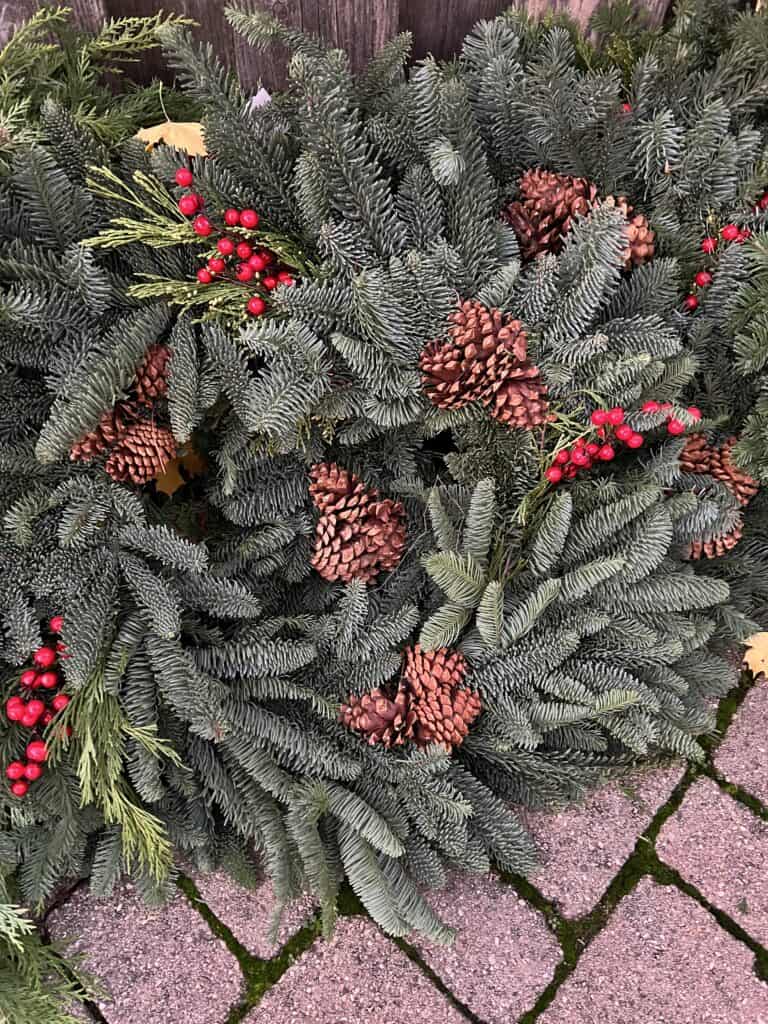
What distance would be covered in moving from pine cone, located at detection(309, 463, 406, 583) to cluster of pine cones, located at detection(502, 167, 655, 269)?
60 centimetres

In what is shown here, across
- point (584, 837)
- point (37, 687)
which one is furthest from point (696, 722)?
point (37, 687)

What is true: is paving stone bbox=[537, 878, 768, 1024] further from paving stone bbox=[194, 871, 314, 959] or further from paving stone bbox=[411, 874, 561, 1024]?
paving stone bbox=[194, 871, 314, 959]

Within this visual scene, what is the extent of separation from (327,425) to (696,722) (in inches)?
40.6

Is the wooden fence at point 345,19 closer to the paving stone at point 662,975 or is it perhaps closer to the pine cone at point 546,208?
the pine cone at point 546,208

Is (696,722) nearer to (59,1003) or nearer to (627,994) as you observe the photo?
(627,994)

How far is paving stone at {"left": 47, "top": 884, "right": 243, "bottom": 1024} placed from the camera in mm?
1660

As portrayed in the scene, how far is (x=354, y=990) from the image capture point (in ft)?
5.54

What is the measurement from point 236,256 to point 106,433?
1.35 feet

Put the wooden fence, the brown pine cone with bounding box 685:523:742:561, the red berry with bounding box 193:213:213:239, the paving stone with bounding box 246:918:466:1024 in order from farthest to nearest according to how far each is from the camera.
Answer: the brown pine cone with bounding box 685:523:742:561 < the wooden fence < the paving stone with bounding box 246:918:466:1024 < the red berry with bounding box 193:213:213:239

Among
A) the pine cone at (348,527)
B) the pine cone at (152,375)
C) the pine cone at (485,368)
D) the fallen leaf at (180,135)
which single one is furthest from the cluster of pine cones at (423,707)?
the fallen leaf at (180,135)

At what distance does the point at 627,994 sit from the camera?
169 cm

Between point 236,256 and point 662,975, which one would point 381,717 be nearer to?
point 662,975

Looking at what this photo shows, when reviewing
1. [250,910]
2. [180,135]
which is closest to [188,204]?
[180,135]

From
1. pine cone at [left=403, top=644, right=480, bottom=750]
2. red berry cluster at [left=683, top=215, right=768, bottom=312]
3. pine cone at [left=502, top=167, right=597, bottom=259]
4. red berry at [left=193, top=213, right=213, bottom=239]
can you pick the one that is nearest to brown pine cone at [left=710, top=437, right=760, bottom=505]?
red berry cluster at [left=683, top=215, right=768, bottom=312]
